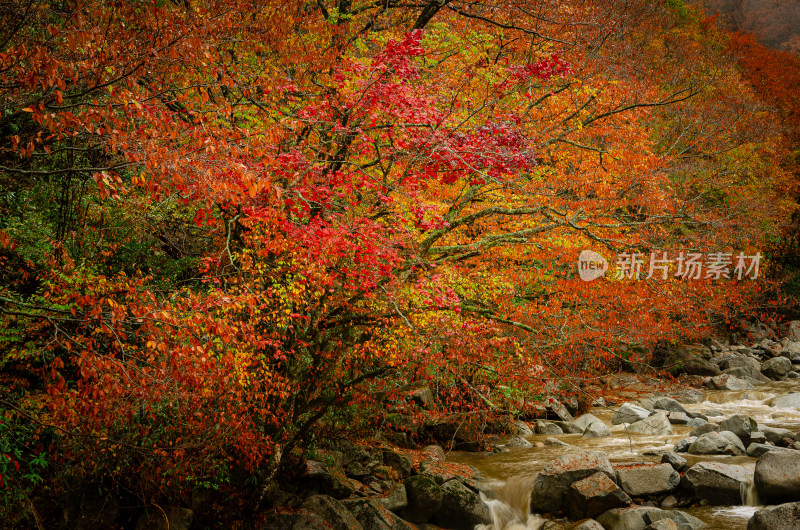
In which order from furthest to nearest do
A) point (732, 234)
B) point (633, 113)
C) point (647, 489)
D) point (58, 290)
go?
point (732, 234), point (633, 113), point (647, 489), point (58, 290)

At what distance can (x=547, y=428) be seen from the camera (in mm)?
14453

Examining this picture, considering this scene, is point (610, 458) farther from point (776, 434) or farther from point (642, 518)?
point (776, 434)

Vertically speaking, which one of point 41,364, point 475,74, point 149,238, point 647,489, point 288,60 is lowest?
point 647,489

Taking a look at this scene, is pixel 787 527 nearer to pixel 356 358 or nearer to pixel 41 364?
pixel 356 358

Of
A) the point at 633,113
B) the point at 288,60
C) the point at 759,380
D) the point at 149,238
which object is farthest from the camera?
the point at 759,380

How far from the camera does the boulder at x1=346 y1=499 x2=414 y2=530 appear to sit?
28.6 feet

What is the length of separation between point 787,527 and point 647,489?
2.37 m

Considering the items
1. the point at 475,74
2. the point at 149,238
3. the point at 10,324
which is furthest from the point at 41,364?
the point at 475,74

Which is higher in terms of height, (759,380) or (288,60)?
(288,60)

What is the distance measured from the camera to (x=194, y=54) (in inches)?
205

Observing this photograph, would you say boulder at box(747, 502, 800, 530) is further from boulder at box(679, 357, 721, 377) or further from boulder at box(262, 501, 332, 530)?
boulder at box(679, 357, 721, 377)

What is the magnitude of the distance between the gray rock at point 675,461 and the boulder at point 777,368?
12.3 meters

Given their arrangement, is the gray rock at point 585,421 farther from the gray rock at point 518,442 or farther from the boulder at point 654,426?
the gray rock at point 518,442

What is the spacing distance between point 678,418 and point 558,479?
6.55m
